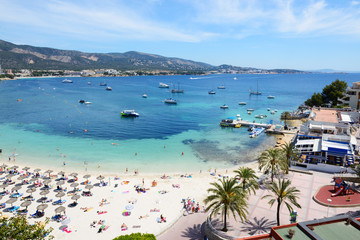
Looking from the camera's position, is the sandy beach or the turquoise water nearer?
the sandy beach

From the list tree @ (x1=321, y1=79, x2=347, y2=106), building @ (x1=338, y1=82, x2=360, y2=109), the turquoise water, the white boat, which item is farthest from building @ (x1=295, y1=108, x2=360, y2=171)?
tree @ (x1=321, y1=79, x2=347, y2=106)

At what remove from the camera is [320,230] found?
587 inches

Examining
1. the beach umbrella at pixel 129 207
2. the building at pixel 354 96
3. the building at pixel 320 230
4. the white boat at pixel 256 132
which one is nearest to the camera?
the building at pixel 320 230

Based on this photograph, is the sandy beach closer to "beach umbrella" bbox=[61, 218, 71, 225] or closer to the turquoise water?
"beach umbrella" bbox=[61, 218, 71, 225]

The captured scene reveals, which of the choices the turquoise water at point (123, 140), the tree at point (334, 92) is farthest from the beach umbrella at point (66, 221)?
the tree at point (334, 92)

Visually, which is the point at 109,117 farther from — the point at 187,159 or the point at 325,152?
the point at 325,152

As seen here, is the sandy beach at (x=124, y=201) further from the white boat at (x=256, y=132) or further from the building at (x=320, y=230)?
the white boat at (x=256, y=132)

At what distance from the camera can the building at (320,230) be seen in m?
14.3

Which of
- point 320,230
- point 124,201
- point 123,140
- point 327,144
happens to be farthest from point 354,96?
point 124,201

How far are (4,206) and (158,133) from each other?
131 ft

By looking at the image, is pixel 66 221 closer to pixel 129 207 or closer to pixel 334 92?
pixel 129 207

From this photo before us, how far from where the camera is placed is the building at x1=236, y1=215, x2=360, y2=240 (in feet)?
46.9

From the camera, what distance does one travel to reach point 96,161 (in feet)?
146

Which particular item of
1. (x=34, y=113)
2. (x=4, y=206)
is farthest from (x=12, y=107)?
(x=4, y=206)
